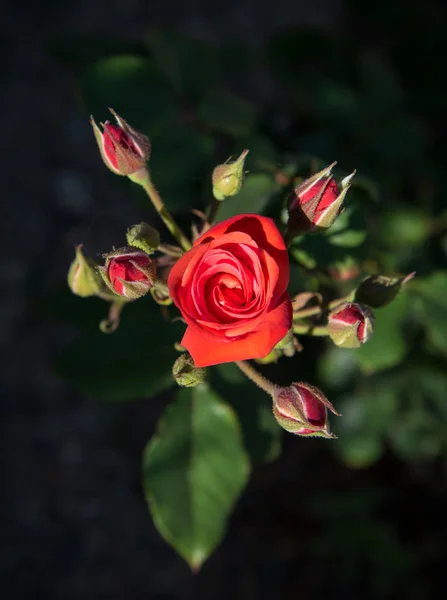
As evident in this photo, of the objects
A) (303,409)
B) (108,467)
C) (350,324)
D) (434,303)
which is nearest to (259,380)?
(303,409)

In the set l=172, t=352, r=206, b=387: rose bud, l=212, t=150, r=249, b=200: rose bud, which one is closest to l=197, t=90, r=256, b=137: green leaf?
l=212, t=150, r=249, b=200: rose bud

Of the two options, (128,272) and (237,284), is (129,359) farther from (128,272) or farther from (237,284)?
(237,284)

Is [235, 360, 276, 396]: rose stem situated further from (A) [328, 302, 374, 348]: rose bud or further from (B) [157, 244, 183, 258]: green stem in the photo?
(B) [157, 244, 183, 258]: green stem

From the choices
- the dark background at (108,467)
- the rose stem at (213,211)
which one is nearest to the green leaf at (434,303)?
the rose stem at (213,211)

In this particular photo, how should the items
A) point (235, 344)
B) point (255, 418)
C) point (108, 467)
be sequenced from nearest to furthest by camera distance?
point (235, 344)
point (255, 418)
point (108, 467)

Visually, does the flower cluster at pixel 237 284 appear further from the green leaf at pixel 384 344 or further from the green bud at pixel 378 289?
the green leaf at pixel 384 344

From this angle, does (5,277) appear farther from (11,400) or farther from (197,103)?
(197,103)
